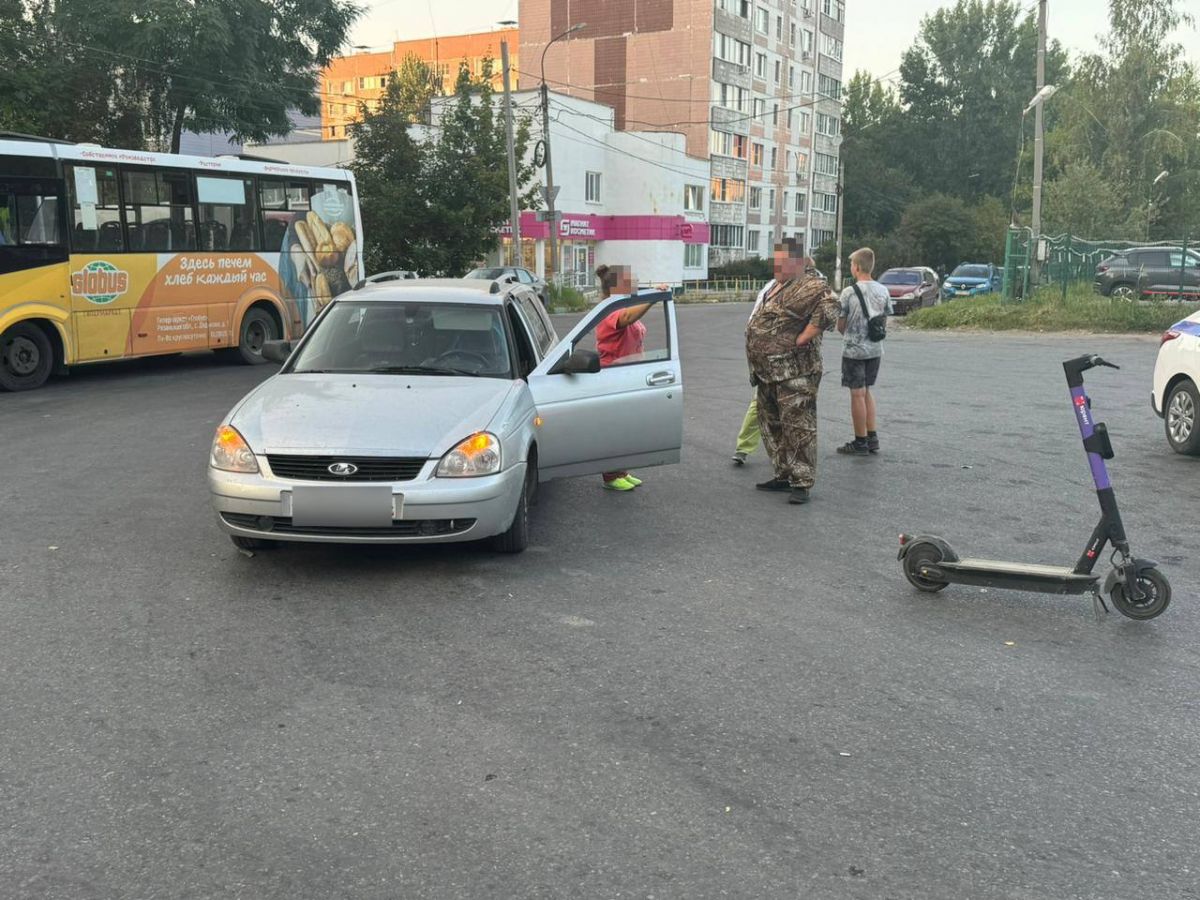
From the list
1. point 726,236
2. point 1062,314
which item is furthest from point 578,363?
point 726,236

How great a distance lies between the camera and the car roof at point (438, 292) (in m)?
7.22

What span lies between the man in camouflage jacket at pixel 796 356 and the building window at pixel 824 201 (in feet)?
255

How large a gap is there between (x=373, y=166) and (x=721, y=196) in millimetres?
37051

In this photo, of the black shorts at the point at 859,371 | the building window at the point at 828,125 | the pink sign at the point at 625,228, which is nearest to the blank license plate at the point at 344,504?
the black shorts at the point at 859,371

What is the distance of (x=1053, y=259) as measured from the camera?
2789cm

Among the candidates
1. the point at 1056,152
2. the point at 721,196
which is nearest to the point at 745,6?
the point at 721,196

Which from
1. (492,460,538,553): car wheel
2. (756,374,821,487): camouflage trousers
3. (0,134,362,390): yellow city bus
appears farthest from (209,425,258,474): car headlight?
(0,134,362,390): yellow city bus

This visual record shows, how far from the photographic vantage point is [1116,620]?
534 centimetres

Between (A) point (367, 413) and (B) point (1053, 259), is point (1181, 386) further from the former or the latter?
(B) point (1053, 259)

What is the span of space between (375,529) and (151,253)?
11612 millimetres

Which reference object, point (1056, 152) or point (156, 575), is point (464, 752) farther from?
point (1056, 152)

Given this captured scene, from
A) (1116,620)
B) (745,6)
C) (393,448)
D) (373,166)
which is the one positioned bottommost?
(1116,620)

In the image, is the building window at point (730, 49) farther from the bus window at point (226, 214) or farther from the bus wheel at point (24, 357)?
the bus wheel at point (24, 357)

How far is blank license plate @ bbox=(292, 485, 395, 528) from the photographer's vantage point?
5.57 metres
